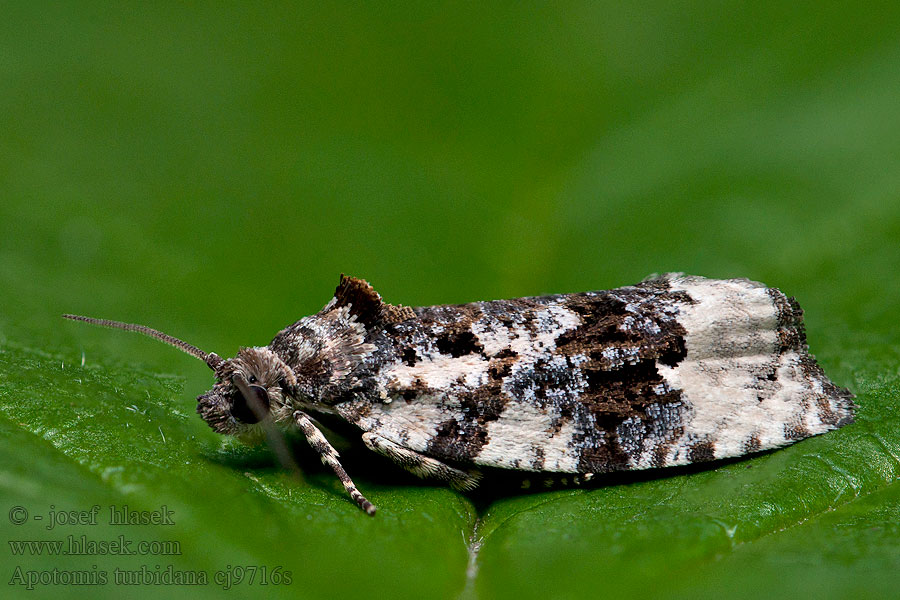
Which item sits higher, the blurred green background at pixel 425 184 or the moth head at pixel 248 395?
A: the blurred green background at pixel 425 184

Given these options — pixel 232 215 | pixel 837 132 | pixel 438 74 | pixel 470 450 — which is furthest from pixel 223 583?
pixel 837 132

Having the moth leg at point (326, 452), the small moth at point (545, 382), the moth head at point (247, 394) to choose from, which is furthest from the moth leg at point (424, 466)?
the moth head at point (247, 394)

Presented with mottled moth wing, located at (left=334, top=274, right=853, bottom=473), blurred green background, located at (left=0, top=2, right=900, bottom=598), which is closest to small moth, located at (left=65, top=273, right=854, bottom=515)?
mottled moth wing, located at (left=334, top=274, right=853, bottom=473)

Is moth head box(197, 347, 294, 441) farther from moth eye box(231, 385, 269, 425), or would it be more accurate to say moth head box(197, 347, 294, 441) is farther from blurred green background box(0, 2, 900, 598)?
blurred green background box(0, 2, 900, 598)

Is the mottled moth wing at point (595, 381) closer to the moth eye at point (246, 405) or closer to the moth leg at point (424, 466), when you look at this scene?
the moth leg at point (424, 466)

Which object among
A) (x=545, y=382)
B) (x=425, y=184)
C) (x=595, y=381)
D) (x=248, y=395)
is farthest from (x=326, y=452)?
(x=425, y=184)

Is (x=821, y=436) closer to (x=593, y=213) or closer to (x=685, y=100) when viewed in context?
(x=593, y=213)
